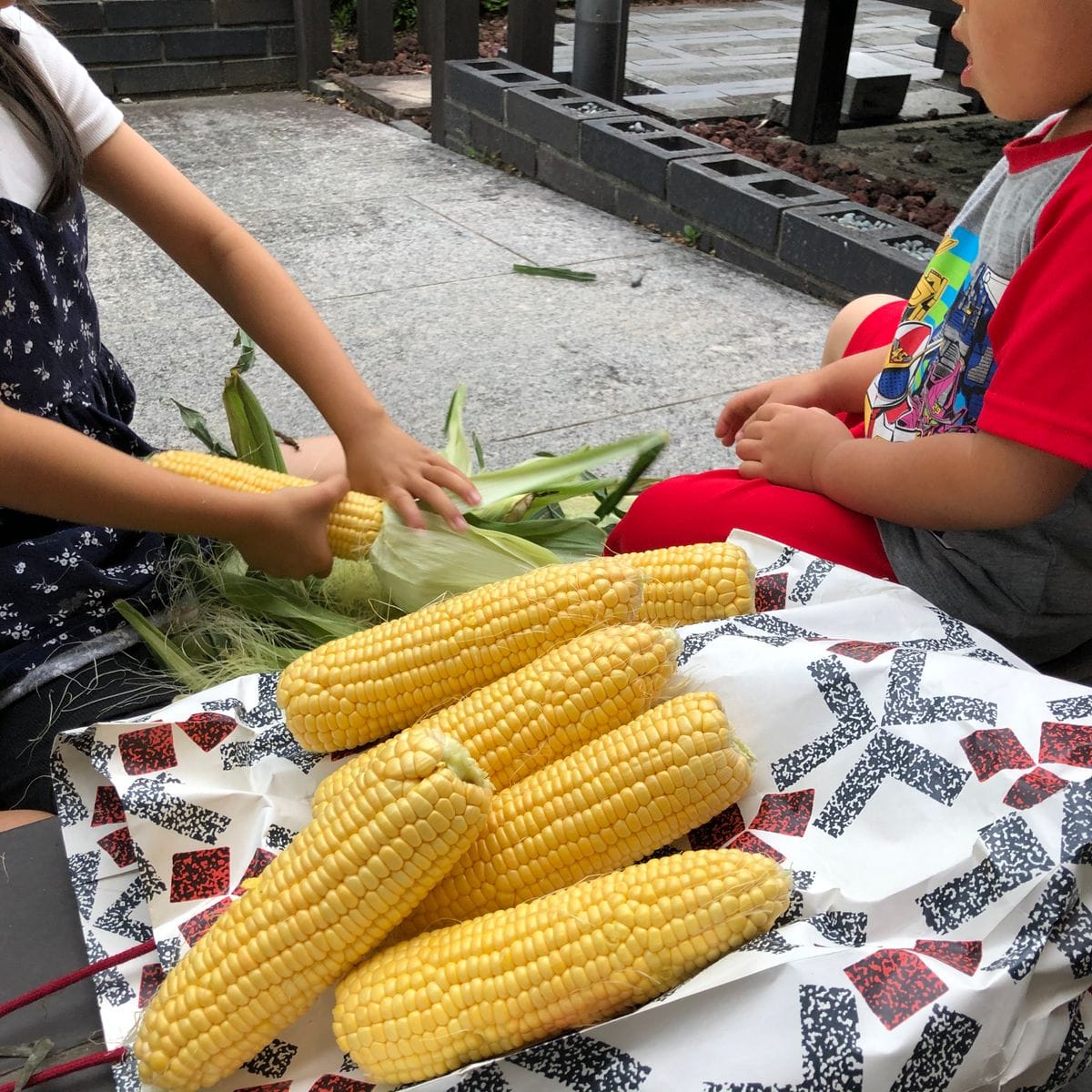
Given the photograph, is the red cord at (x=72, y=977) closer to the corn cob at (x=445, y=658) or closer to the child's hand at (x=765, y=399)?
the corn cob at (x=445, y=658)

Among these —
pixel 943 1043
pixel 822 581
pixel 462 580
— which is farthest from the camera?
pixel 462 580

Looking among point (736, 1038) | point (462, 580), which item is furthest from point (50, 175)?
point (736, 1038)

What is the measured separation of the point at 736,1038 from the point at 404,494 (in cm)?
113

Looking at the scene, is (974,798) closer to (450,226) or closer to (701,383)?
(701,383)

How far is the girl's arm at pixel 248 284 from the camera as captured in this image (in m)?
2.10

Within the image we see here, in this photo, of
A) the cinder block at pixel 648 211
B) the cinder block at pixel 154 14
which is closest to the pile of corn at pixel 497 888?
the cinder block at pixel 648 211

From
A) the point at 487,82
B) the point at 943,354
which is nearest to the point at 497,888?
the point at 943,354

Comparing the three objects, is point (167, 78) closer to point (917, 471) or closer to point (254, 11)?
point (254, 11)

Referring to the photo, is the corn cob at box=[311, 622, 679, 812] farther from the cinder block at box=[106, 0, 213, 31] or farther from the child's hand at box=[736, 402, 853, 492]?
the cinder block at box=[106, 0, 213, 31]

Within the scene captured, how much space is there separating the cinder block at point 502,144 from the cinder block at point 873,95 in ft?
7.13

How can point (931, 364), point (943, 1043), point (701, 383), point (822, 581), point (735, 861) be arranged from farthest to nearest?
point (701, 383), point (931, 364), point (822, 581), point (735, 861), point (943, 1043)

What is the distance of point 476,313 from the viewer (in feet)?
13.7

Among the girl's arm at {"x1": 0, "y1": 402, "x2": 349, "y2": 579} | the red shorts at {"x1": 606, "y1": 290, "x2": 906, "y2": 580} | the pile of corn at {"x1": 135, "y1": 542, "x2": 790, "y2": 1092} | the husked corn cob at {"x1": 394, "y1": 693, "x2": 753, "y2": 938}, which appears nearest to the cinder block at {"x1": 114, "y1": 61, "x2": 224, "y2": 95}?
the girl's arm at {"x1": 0, "y1": 402, "x2": 349, "y2": 579}

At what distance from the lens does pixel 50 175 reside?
1.94 meters
